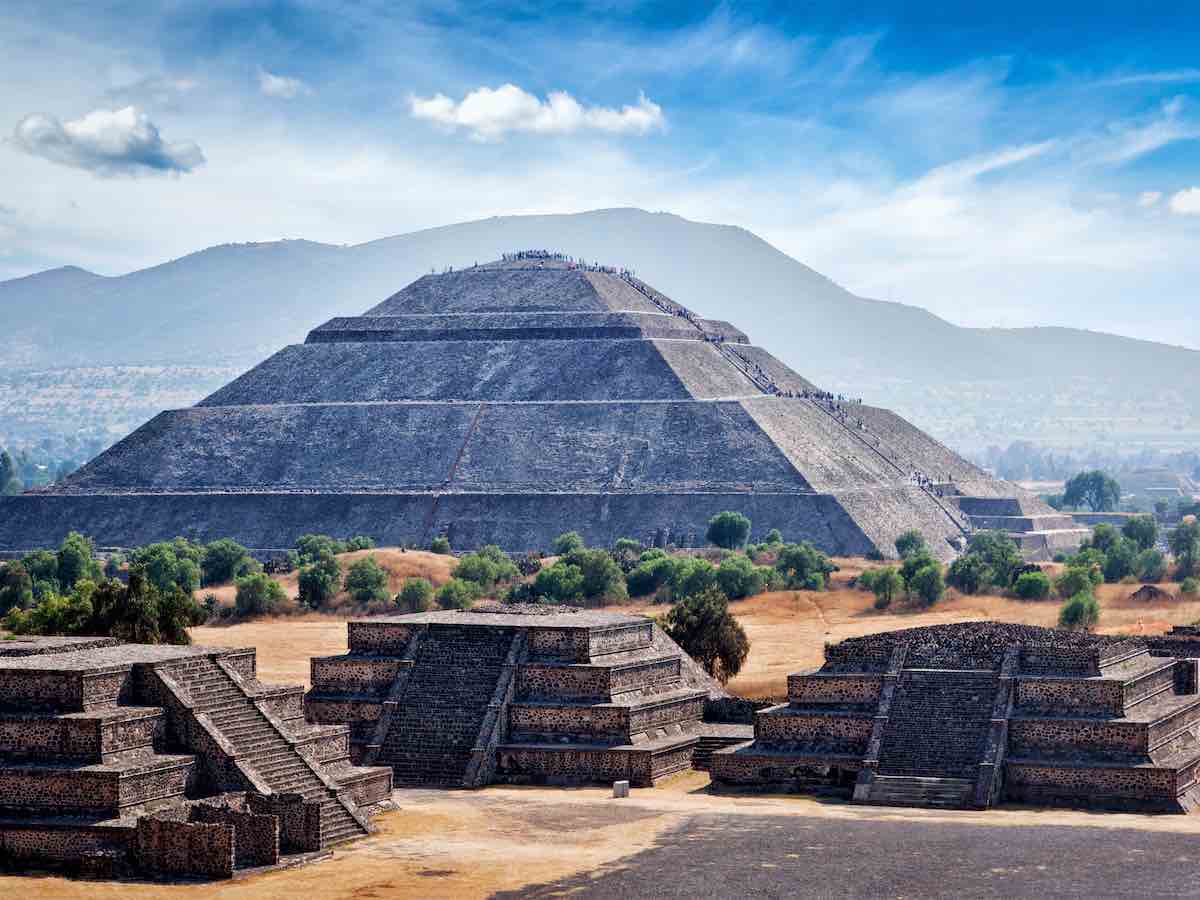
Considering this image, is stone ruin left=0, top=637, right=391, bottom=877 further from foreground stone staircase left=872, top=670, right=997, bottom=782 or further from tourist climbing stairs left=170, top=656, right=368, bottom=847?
foreground stone staircase left=872, top=670, right=997, bottom=782

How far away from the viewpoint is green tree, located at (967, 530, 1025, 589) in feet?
335

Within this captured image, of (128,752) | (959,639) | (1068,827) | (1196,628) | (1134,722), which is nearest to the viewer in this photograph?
(128,752)

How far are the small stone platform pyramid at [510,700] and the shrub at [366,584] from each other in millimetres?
41781

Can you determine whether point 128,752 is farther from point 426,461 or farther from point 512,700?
point 426,461

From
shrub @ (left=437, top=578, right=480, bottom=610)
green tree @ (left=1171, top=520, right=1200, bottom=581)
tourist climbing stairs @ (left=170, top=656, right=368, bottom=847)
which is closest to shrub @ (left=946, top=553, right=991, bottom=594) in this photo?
green tree @ (left=1171, top=520, right=1200, bottom=581)

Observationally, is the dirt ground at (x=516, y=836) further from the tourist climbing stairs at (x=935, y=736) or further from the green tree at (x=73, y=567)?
the green tree at (x=73, y=567)

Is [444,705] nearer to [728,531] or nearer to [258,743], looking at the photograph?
[258,743]

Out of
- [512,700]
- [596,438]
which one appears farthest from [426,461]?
[512,700]

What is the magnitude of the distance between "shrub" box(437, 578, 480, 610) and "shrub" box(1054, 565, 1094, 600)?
2505 centimetres

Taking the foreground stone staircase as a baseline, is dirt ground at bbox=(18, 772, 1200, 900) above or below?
below

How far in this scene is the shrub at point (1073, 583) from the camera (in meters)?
95.1

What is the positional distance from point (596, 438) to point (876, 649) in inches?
3560

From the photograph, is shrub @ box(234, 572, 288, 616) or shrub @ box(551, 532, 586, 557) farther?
shrub @ box(551, 532, 586, 557)

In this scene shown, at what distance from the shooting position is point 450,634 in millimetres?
53812
